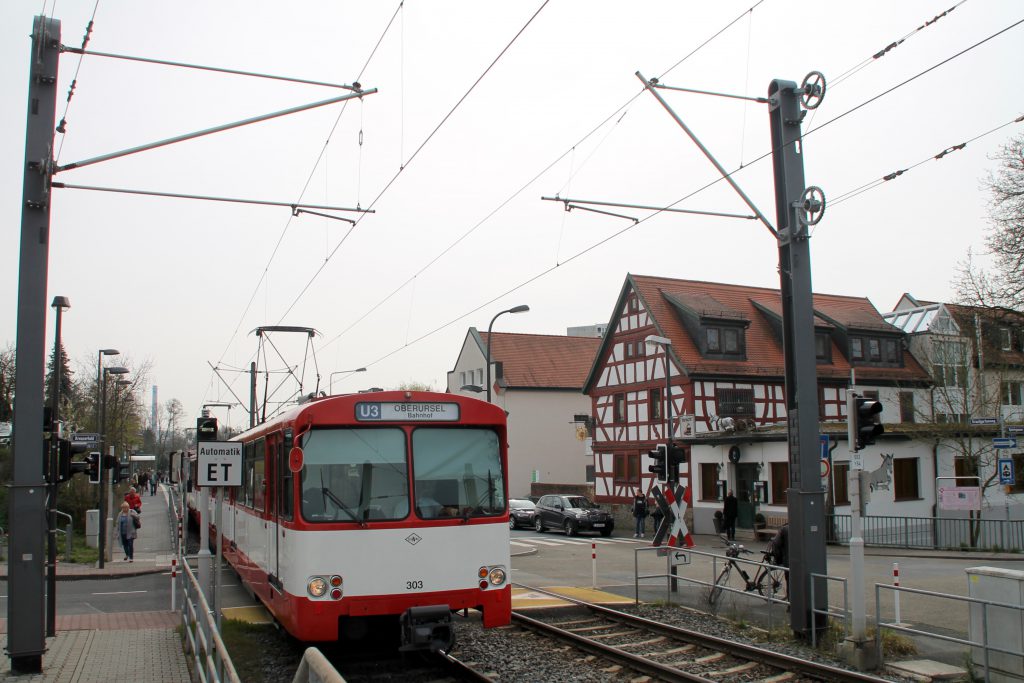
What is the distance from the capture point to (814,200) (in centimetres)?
1292

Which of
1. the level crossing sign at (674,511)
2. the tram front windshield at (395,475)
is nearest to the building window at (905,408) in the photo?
the level crossing sign at (674,511)

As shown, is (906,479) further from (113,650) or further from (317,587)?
(317,587)

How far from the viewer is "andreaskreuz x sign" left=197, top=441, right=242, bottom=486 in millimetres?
11000

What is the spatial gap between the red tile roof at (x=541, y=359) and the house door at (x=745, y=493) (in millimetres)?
21899

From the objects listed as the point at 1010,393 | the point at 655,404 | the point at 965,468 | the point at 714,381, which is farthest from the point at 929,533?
the point at 655,404

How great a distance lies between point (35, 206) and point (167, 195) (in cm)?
181

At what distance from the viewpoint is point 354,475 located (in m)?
10.0

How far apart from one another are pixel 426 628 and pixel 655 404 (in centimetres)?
3063

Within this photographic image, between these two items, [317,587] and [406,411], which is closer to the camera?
[317,587]

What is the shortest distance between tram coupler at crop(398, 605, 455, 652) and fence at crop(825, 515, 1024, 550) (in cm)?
2235

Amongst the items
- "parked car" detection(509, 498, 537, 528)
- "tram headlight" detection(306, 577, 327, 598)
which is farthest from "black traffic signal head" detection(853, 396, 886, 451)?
"parked car" detection(509, 498, 537, 528)

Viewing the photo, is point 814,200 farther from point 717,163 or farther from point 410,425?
point 410,425

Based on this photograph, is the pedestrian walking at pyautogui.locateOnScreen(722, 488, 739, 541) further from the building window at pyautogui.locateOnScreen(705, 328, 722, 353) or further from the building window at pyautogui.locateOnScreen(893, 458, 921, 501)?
the building window at pyautogui.locateOnScreen(705, 328, 722, 353)

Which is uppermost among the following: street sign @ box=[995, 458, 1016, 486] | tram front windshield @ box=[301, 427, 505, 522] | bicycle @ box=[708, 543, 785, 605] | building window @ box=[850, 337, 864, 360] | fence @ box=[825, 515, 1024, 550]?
building window @ box=[850, 337, 864, 360]
